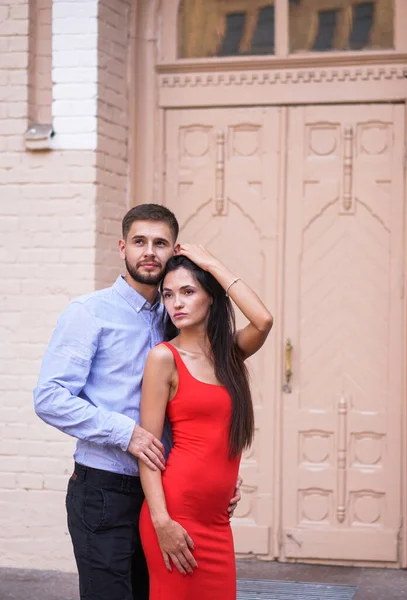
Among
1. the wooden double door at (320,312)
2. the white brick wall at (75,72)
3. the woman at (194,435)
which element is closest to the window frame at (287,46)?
the wooden double door at (320,312)

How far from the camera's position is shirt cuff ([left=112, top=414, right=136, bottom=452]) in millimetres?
3340

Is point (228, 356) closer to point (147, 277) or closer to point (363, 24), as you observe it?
point (147, 277)

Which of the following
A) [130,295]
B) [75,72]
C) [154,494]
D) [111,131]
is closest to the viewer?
[154,494]

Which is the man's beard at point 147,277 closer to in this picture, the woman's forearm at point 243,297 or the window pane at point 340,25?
the woman's forearm at point 243,297

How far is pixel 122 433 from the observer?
3.34 meters

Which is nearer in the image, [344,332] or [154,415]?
[154,415]

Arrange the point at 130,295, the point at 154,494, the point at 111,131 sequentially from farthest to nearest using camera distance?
1. the point at 111,131
2. the point at 130,295
3. the point at 154,494

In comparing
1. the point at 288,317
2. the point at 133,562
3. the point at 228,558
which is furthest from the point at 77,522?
the point at 288,317

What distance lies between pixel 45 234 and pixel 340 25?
88.1 inches

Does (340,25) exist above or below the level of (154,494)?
above

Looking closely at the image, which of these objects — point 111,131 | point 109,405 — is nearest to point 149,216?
point 109,405

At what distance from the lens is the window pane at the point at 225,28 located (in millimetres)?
5980

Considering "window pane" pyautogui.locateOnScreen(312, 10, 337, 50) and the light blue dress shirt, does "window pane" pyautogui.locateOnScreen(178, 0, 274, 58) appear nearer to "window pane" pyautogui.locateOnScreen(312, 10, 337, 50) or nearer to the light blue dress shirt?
"window pane" pyautogui.locateOnScreen(312, 10, 337, 50)

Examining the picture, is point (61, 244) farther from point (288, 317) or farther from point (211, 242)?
point (288, 317)
